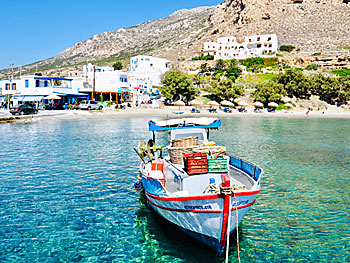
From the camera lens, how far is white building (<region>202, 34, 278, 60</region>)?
418 ft

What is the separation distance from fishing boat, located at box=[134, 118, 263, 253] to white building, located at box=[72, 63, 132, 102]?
199 feet

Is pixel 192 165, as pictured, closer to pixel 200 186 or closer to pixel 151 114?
pixel 200 186

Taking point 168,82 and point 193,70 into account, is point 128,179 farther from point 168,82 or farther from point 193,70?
point 193,70

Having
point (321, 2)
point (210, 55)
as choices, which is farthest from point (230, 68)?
point (321, 2)

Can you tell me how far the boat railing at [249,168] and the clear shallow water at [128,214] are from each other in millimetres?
1811

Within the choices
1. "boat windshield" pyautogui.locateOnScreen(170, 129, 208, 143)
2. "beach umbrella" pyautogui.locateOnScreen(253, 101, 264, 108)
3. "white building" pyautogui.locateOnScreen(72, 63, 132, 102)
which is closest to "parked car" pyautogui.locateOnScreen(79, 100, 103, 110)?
"white building" pyautogui.locateOnScreen(72, 63, 132, 102)

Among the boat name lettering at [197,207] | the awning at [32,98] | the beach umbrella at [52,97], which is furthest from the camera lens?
the awning at [32,98]

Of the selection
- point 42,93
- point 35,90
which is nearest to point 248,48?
point 42,93

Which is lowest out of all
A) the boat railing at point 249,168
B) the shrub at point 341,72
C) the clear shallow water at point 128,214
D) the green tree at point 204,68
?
the clear shallow water at point 128,214

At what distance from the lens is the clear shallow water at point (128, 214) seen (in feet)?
31.0

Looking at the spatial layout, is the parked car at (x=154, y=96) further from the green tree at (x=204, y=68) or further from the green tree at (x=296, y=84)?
the green tree at (x=296, y=84)

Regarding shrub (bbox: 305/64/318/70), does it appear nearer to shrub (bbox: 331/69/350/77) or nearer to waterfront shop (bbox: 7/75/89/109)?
shrub (bbox: 331/69/350/77)

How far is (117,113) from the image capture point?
64.8 m

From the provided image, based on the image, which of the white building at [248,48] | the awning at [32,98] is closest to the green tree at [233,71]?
the white building at [248,48]
